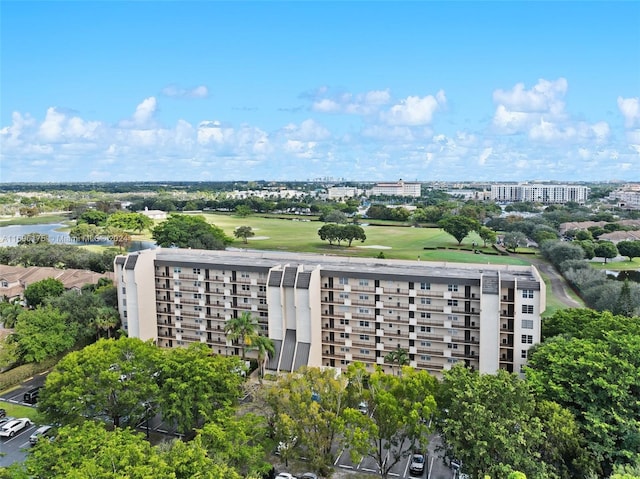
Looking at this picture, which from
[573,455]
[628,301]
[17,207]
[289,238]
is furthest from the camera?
[17,207]

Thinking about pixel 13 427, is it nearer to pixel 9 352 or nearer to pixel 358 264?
pixel 9 352

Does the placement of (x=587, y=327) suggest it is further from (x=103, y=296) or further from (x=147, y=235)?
(x=147, y=235)

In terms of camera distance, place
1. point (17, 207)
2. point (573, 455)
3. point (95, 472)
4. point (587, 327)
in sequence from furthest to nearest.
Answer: point (17, 207)
point (587, 327)
point (573, 455)
point (95, 472)

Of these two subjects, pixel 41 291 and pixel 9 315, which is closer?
pixel 9 315

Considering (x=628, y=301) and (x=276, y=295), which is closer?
(x=276, y=295)

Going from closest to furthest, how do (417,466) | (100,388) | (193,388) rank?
(417,466) → (193,388) → (100,388)

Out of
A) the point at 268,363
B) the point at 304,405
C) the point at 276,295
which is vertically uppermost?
the point at 276,295

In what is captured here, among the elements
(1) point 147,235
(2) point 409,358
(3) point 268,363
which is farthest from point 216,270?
(1) point 147,235

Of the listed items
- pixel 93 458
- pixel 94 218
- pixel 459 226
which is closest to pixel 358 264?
pixel 93 458

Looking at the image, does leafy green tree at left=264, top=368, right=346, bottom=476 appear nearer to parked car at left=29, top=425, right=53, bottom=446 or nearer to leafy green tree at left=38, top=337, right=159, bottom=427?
leafy green tree at left=38, top=337, right=159, bottom=427
